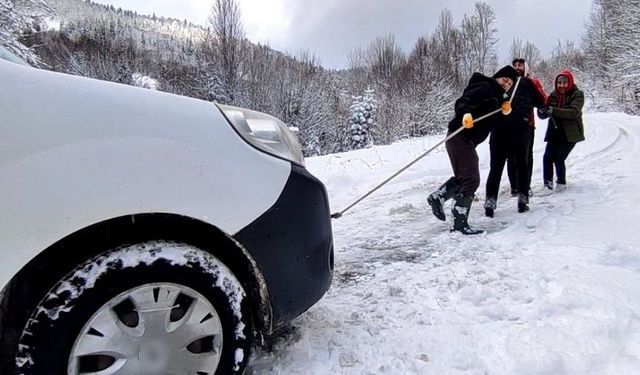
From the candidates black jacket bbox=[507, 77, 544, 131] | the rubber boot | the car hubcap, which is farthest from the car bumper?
black jacket bbox=[507, 77, 544, 131]

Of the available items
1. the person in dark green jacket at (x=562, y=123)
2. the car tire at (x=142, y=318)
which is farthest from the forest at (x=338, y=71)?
the car tire at (x=142, y=318)

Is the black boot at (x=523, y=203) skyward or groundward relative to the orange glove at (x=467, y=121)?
groundward

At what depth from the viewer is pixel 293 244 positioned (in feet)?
6.08

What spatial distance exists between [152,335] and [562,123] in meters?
5.66

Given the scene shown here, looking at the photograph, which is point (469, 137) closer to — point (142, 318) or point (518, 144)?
point (518, 144)

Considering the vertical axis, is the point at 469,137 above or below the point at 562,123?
below

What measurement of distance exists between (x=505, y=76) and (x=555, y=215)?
5.04 feet

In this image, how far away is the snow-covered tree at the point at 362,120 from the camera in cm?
3195

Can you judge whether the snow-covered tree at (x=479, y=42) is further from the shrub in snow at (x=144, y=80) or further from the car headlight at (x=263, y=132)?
the car headlight at (x=263, y=132)

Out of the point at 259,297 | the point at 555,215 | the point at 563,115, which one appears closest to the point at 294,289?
the point at 259,297

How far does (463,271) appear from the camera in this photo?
3057mm

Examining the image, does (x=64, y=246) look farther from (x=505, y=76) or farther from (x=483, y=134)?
(x=505, y=76)

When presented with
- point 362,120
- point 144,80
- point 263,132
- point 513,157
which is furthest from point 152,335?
point 144,80

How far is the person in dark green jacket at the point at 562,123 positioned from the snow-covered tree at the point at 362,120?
26.0 m
